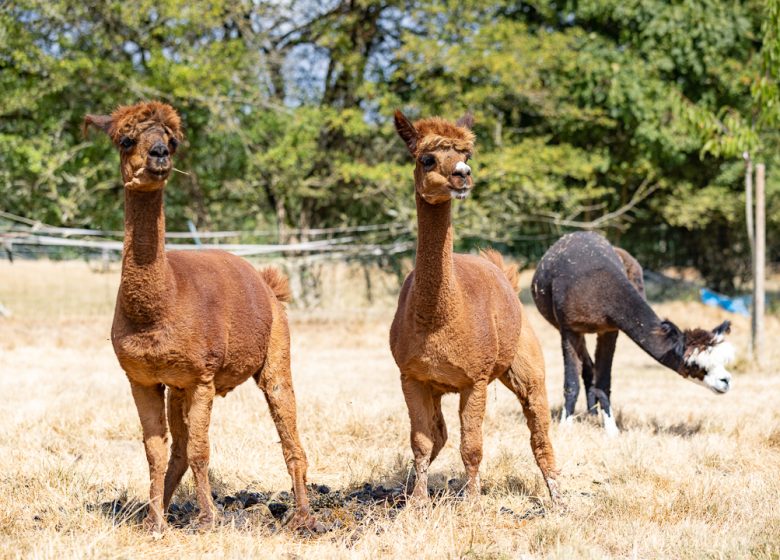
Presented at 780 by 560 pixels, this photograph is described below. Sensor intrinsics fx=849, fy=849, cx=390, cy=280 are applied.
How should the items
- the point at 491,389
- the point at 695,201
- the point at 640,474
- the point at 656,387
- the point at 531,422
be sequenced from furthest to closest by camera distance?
the point at 695,201, the point at 656,387, the point at 491,389, the point at 640,474, the point at 531,422

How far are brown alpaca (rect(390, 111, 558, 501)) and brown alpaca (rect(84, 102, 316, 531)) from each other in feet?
2.47

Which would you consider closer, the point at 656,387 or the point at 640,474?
the point at 640,474

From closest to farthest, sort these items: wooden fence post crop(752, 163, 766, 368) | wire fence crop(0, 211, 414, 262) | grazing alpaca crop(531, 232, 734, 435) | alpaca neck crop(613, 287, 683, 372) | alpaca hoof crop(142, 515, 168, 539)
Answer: alpaca hoof crop(142, 515, 168, 539), grazing alpaca crop(531, 232, 734, 435), alpaca neck crop(613, 287, 683, 372), wooden fence post crop(752, 163, 766, 368), wire fence crop(0, 211, 414, 262)

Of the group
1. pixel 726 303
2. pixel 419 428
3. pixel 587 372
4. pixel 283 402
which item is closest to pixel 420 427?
pixel 419 428

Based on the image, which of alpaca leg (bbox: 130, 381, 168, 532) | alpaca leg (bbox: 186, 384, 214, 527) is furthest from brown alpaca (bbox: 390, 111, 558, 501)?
alpaca leg (bbox: 130, 381, 168, 532)

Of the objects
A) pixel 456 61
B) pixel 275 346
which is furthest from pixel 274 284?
pixel 456 61

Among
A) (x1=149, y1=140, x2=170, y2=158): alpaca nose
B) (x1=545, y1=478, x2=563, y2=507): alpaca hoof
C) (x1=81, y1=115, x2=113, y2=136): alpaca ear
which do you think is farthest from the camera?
(x1=545, y1=478, x2=563, y2=507): alpaca hoof

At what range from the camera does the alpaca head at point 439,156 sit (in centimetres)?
439

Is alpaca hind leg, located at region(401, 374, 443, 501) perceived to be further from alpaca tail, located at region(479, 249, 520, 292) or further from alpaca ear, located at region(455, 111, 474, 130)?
alpaca ear, located at region(455, 111, 474, 130)

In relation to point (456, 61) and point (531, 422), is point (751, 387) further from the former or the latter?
point (456, 61)

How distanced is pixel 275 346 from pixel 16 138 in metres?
13.2

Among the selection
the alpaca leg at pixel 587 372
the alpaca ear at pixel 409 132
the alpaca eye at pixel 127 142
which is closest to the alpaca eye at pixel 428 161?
the alpaca ear at pixel 409 132

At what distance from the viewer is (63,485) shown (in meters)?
5.23

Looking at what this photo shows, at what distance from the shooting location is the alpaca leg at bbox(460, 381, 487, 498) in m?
4.88
